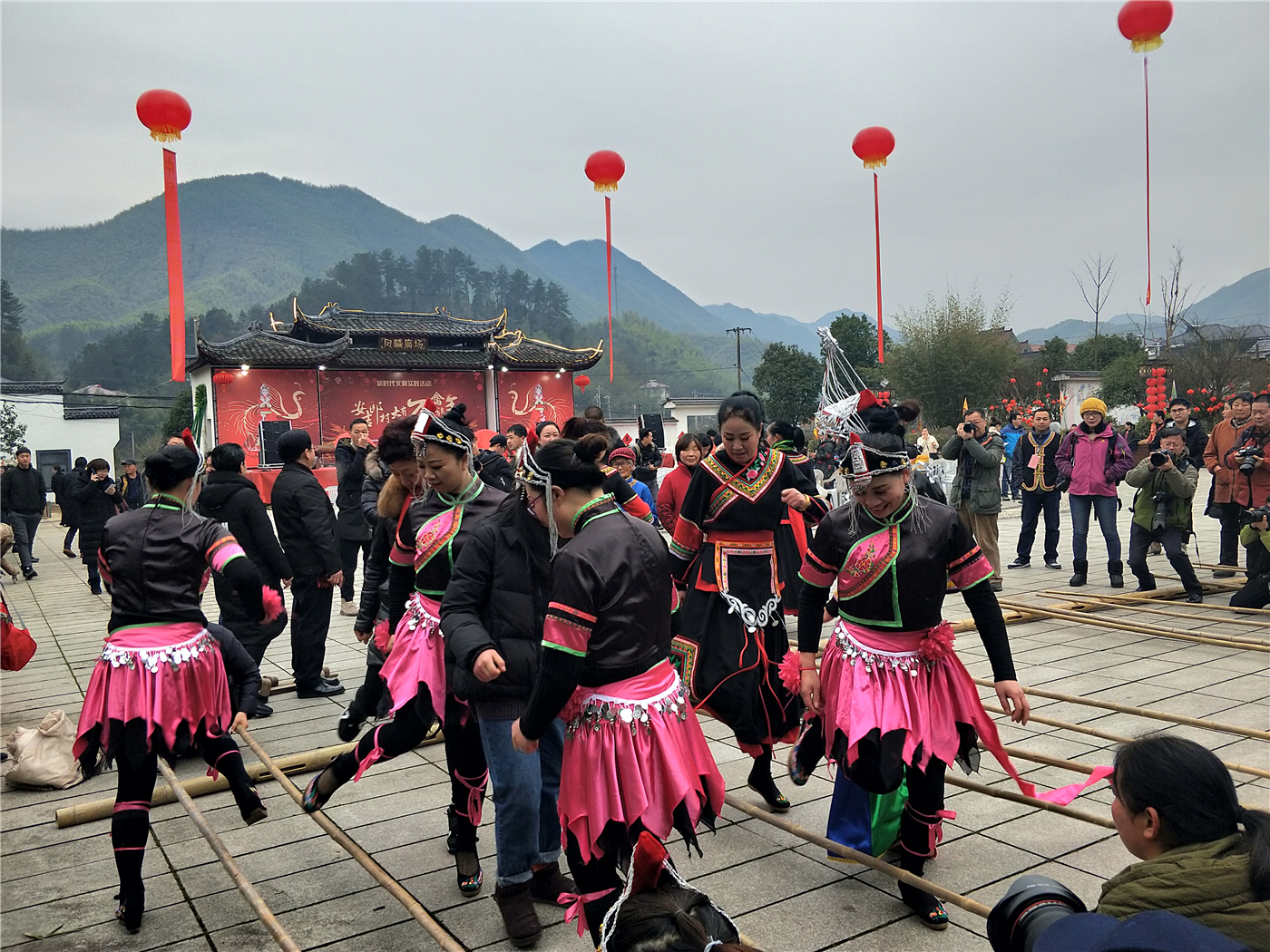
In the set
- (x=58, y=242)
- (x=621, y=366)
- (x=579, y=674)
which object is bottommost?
(x=579, y=674)

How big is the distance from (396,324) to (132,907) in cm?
3635

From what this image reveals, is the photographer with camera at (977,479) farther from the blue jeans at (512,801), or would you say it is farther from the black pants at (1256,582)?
the blue jeans at (512,801)

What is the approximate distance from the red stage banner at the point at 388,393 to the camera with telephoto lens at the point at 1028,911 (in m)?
32.2

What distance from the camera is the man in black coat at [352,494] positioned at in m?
7.62

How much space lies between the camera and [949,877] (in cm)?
339

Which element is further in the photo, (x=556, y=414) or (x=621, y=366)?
(x=621, y=366)

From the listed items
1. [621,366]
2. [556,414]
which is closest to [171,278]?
Answer: [556,414]

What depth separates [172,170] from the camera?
7.97m

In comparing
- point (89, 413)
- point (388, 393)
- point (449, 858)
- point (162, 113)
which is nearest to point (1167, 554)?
point (449, 858)

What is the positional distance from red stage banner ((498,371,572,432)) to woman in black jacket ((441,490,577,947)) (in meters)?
33.0

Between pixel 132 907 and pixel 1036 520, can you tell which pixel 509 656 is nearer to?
pixel 132 907

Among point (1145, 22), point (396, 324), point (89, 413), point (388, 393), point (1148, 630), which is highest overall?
point (396, 324)

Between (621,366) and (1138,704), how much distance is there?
87.6 metres

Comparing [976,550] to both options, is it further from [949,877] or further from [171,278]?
[171,278]
